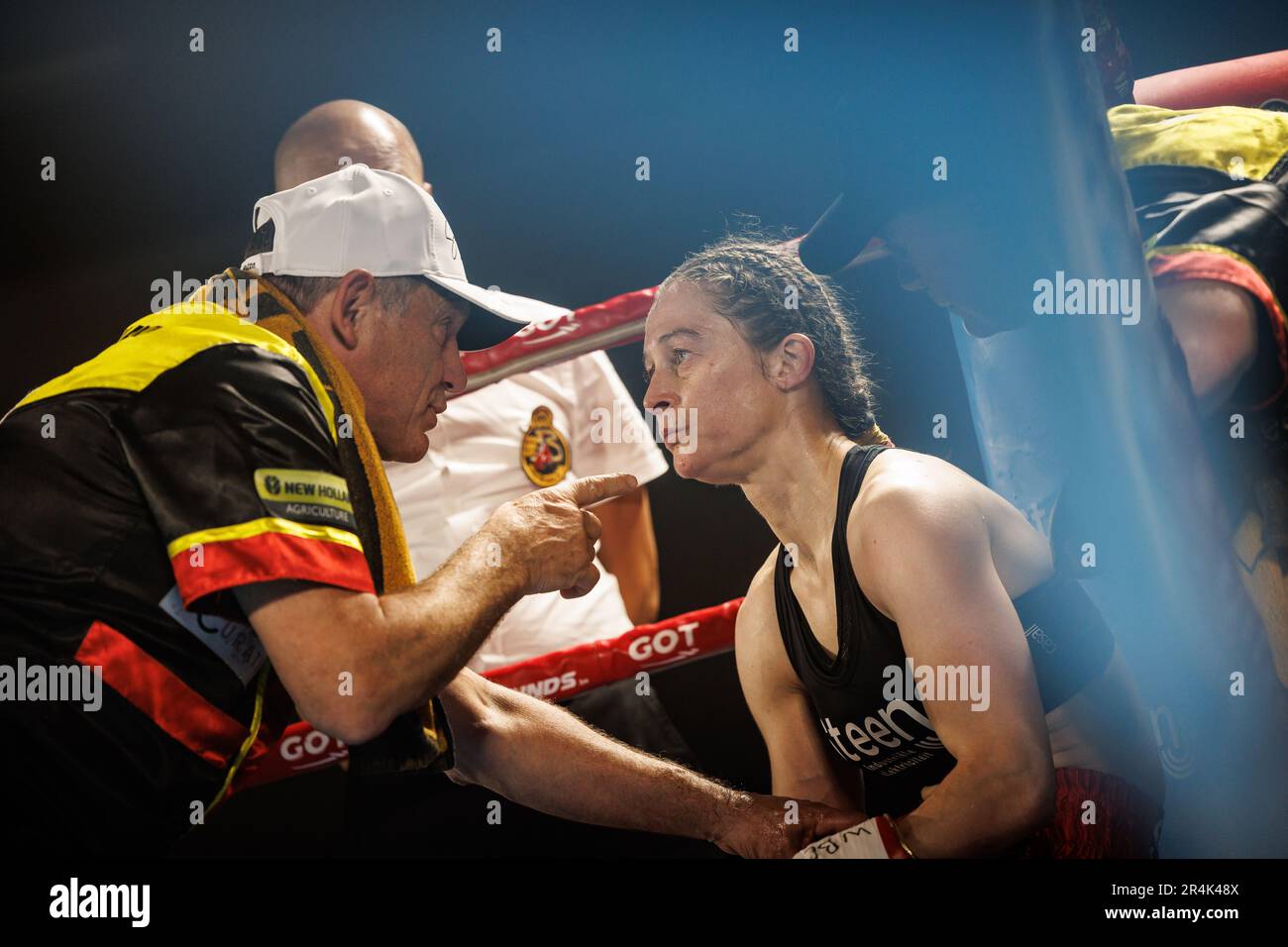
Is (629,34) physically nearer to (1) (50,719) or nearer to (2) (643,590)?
(2) (643,590)

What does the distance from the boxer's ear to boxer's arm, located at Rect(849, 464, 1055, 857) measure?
0.24 m

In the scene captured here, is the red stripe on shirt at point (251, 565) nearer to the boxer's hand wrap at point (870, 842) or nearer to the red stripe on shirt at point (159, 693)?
the red stripe on shirt at point (159, 693)

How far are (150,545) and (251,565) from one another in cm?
15

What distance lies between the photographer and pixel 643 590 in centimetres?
181

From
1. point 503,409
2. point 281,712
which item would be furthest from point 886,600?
point 503,409

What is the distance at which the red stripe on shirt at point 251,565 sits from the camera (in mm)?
1023

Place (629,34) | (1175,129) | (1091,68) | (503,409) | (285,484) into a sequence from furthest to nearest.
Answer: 1. (503,409)
2. (629,34)
3. (1175,129)
4. (1091,68)
5. (285,484)

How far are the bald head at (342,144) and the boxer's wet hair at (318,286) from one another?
0.28 metres

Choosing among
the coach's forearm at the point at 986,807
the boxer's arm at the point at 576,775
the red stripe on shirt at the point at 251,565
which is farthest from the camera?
the boxer's arm at the point at 576,775

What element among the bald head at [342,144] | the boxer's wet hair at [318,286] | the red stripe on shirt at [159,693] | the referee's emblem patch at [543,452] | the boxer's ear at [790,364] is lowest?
the red stripe on shirt at [159,693]

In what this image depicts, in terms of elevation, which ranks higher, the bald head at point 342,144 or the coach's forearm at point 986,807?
the bald head at point 342,144

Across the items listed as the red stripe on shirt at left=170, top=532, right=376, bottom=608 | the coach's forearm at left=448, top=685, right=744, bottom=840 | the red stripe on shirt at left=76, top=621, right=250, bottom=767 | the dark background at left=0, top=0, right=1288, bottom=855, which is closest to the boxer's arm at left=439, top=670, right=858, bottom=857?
the coach's forearm at left=448, top=685, right=744, bottom=840

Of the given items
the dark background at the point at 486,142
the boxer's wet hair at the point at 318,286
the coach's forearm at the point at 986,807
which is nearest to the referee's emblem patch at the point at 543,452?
the dark background at the point at 486,142
